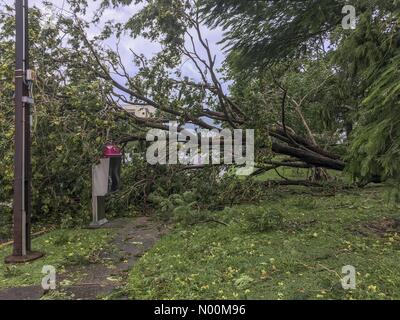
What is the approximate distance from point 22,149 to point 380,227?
16.8 feet

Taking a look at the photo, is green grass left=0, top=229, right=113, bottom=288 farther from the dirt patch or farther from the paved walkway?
the dirt patch

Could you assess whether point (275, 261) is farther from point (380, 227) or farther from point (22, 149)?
point (22, 149)

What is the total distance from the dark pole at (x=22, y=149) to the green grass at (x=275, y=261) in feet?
5.27

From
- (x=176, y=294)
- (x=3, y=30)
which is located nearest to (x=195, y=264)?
(x=176, y=294)

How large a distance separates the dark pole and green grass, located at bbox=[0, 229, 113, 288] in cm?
27

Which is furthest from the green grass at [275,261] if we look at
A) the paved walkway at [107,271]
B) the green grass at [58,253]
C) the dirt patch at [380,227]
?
the green grass at [58,253]

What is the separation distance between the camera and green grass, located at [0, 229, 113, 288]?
507 cm

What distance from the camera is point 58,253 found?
606 cm

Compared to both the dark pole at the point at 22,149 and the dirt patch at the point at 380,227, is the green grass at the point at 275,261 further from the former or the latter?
the dark pole at the point at 22,149

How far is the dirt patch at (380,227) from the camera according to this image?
647cm
